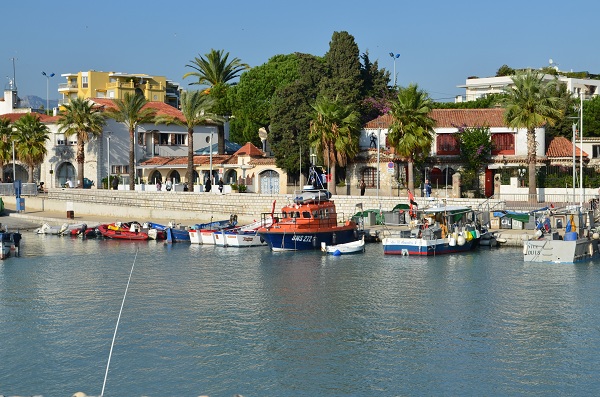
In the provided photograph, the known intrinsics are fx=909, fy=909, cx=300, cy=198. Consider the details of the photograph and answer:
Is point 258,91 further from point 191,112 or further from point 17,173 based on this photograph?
point 17,173

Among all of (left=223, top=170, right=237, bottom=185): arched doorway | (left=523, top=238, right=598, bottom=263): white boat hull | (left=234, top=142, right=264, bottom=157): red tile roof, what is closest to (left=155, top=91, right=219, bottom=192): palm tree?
(left=234, top=142, right=264, bottom=157): red tile roof

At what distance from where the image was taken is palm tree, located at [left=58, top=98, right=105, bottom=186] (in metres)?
86.1

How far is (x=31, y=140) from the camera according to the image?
90.2 meters

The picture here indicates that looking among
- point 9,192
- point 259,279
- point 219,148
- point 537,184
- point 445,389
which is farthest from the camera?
point 219,148

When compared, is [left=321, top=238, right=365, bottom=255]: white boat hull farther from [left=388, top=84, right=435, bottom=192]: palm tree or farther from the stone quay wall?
[left=388, top=84, right=435, bottom=192]: palm tree

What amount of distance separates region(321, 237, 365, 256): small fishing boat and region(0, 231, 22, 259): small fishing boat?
63.1 feet

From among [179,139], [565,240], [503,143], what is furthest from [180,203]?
[565,240]

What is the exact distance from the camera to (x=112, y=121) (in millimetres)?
90938

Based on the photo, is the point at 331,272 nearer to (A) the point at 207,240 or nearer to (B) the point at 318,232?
(B) the point at 318,232

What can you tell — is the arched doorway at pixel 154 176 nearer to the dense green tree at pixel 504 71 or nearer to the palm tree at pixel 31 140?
the palm tree at pixel 31 140

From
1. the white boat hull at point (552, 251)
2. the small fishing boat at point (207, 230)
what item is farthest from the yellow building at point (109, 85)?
the white boat hull at point (552, 251)

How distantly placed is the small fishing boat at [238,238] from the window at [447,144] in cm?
1973

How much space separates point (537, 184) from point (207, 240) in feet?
A: 85.1

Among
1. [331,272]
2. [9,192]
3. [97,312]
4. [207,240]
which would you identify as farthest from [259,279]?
[9,192]
